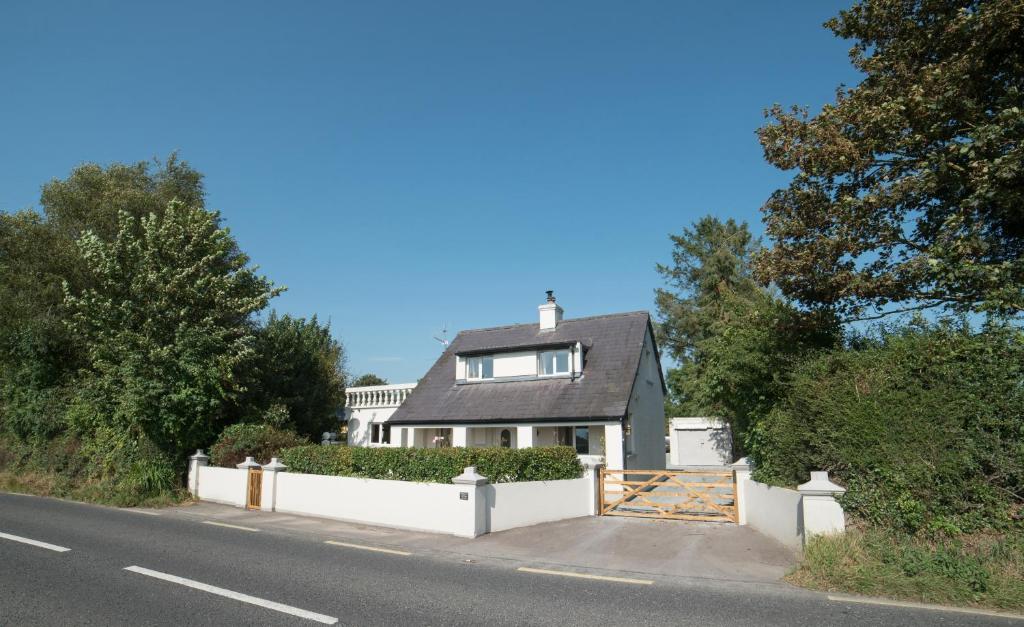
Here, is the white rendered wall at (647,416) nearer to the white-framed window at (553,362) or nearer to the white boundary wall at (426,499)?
the white-framed window at (553,362)

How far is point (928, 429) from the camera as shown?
353 inches

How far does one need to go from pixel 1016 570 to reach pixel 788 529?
4029 mm

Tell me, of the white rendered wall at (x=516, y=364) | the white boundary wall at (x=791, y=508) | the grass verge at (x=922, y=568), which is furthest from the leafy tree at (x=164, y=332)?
the grass verge at (x=922, y=568)

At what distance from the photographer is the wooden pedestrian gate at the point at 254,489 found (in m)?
16.9

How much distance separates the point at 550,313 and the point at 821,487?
18799 millimetres

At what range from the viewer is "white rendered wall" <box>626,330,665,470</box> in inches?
933

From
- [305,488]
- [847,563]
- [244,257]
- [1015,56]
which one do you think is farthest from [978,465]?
[244,257]

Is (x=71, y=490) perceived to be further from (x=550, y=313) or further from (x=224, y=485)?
(x=550, y=313)

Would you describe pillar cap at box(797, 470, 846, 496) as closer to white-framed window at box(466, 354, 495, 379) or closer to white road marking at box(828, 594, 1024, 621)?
white road marking at box(828, 594, 1024, 621)

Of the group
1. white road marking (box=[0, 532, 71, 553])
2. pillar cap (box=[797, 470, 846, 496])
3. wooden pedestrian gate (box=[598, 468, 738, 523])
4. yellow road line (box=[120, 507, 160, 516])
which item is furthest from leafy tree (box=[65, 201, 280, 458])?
pillar cap (box=[797, 470, 846, 496])

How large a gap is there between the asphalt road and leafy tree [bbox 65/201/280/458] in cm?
759

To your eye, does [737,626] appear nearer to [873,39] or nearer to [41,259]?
[873,39]

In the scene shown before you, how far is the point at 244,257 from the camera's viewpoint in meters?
21.8

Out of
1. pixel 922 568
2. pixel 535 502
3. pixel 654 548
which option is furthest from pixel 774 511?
pixel 535 502
